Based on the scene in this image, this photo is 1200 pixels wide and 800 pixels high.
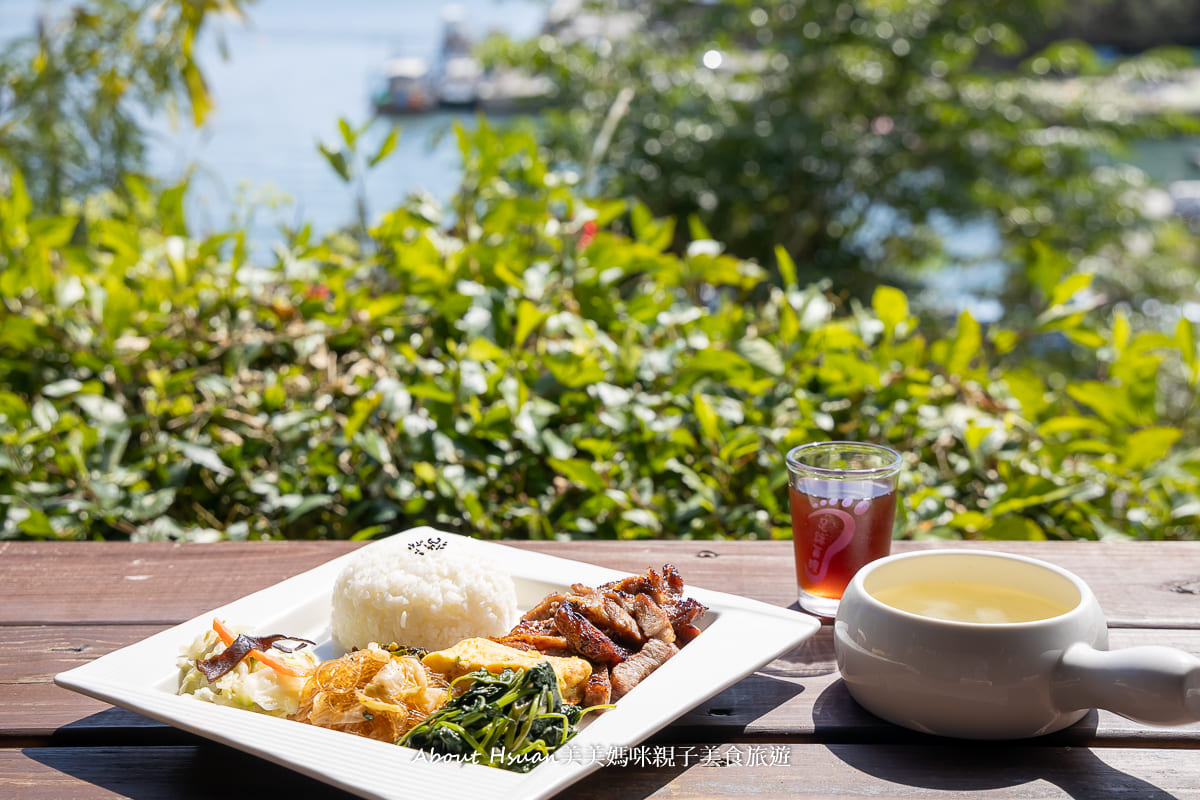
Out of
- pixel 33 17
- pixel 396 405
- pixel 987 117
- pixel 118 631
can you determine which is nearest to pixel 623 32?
pixel 987 117

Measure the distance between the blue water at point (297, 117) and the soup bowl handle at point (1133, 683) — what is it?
1505 mm

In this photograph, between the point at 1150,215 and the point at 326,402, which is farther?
the point at 1150,215

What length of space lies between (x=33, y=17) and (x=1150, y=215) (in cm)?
557

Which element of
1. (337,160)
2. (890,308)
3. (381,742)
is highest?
(337,160)

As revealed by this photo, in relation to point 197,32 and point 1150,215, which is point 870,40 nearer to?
point 1150,215

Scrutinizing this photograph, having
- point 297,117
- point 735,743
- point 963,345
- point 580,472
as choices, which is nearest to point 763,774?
point 735,743

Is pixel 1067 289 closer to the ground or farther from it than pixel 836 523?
farther from it

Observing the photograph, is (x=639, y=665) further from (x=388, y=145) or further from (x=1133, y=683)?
(x=388, y=145)

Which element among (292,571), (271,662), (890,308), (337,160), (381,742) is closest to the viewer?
(381,742)

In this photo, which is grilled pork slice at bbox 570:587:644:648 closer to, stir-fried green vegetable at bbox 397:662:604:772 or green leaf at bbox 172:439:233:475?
stir-fried green vegetable at bbox 397:662:604:772

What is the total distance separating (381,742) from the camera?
77cm

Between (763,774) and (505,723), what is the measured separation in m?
0.21

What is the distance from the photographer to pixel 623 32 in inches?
215

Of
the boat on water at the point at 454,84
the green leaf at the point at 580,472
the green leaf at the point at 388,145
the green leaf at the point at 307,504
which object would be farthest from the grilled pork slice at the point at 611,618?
the boat on water at the point at 454,84
